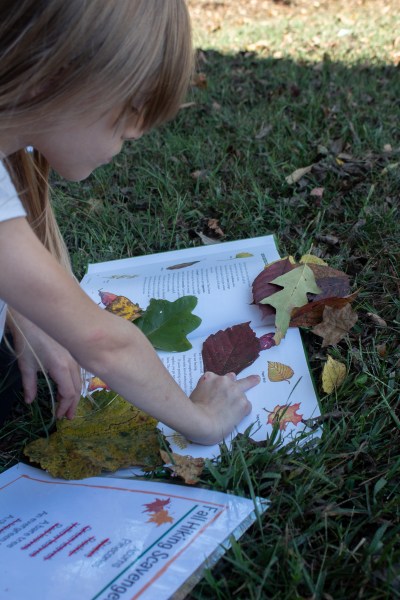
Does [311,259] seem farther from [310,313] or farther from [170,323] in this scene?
[170,323]

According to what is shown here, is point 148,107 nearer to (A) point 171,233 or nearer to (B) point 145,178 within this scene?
(A) point 171,233

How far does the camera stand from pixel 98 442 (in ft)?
4.03

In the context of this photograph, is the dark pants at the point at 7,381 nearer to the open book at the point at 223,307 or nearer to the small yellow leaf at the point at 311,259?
the open book at the point at 223,307

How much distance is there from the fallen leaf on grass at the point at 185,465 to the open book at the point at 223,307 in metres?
0.03

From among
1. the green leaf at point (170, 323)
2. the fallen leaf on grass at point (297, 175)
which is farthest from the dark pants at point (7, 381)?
the fallen leaf on grass at point (297, 175)

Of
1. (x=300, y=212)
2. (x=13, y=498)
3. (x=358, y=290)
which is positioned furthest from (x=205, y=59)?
(x=13, y=498)

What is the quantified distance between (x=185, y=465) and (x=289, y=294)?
0.52 meters

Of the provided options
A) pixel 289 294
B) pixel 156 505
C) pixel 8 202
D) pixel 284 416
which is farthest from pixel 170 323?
pixel 8 202

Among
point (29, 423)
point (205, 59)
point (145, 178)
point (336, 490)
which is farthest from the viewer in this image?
point (205, 59)

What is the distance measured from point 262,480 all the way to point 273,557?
0.19 metres

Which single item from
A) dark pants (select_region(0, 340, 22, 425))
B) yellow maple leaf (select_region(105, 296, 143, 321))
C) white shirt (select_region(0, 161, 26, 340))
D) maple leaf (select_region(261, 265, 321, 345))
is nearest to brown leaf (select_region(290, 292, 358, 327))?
maple leaf (select_region(261, 265, 321, 345))

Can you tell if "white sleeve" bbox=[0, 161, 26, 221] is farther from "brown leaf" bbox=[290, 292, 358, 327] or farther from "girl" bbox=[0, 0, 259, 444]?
"brown leaf" bbox=[290, 292, 358, 327]

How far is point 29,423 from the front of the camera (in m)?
1.36

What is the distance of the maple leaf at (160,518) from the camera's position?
1018 millimetres
